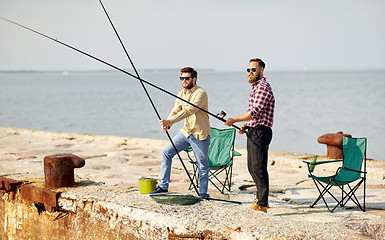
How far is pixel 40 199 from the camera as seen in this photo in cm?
612

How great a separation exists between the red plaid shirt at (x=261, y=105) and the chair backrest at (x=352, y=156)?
3.92 ft

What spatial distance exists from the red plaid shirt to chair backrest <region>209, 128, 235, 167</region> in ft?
4.46

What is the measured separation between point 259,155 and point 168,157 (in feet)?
3.50

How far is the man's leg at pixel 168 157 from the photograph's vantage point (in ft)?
19.6

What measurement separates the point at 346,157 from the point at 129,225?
8.82ft

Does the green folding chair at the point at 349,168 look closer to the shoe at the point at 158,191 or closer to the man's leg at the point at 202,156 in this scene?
the man's leg at the point at 202,156

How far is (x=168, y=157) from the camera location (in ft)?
19.9

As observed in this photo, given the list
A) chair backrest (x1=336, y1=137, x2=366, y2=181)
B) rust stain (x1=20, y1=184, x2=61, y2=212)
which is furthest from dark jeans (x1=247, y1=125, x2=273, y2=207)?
rust stain (x1=20, y1=184, x2=61, y2=212)

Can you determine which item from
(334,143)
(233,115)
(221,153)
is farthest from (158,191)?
(233,115)

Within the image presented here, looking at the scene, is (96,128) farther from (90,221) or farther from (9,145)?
(90,221)

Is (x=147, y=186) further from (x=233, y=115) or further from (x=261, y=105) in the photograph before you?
(x=233, y=115)

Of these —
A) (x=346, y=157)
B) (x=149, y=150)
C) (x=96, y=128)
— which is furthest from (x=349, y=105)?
(x=346, y=157)

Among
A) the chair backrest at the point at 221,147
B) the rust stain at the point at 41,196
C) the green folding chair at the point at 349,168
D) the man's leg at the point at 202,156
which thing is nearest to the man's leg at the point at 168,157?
the man's leg at the point at 202,156

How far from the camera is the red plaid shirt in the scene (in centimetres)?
558
